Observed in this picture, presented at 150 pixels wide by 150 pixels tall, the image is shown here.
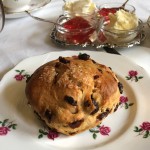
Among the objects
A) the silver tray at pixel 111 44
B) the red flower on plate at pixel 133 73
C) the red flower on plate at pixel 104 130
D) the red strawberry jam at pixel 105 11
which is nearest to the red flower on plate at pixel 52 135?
the red flower on plate at pixel 104 130

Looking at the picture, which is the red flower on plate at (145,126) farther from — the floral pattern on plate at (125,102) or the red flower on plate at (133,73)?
the red flower on plate at (133,73)

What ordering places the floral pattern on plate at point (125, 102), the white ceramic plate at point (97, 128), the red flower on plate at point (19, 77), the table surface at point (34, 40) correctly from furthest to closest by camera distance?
the table surface at point (34, 40)
the red flower on plate at point (19, 77)
the floral pattern on plate at point (125, 102)
the white ceramic plate at point (97, 128)

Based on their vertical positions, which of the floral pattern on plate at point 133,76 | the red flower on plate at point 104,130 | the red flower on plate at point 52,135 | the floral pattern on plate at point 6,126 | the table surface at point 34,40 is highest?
the floral pattern on plate at point 6,126

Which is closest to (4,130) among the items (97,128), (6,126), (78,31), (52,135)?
(6,126)

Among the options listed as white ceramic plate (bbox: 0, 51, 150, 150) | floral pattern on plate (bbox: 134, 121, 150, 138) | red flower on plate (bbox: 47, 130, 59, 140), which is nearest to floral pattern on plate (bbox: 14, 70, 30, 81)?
white ceramic plate (bbox: 0, 51, 150, 150)

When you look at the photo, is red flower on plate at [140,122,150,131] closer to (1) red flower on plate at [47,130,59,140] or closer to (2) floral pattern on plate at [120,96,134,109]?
(2) floral pattern on plate at [120,96,134,109]
